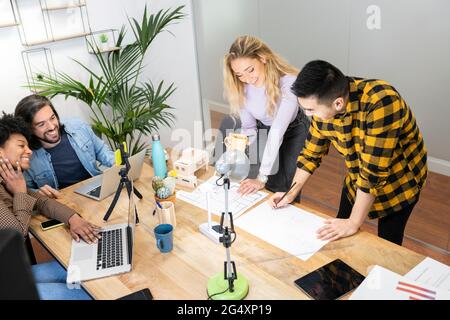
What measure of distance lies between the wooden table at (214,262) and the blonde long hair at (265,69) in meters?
0.84

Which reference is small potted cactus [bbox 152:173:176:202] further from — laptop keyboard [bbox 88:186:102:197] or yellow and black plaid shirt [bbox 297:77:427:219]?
yellow and black plaid shirt [bbox 297:77:427:219]

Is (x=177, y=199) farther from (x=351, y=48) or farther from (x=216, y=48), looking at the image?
(x=216, y=48)

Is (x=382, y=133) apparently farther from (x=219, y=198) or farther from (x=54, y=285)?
(x=54, y=285)

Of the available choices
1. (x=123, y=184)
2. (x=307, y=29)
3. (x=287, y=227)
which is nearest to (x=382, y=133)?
(x=287, y=227)

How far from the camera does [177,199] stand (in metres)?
2.13

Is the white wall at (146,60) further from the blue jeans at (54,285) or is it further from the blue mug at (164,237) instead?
the blue mug at (164,237)

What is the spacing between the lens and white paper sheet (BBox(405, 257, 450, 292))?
54.4 inches

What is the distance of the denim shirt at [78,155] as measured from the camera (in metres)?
2.54

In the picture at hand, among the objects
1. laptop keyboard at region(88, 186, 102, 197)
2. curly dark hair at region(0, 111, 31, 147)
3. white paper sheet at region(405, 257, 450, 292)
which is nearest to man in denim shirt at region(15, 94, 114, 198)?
curly dark hair at region(0, 111, 31, 147)

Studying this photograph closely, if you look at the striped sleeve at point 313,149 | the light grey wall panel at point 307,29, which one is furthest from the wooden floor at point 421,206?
the striped sleeve at point 313,149

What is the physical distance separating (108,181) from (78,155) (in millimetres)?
672

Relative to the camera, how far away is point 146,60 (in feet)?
12.9

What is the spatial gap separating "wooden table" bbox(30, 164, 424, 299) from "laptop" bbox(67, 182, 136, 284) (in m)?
0.03
